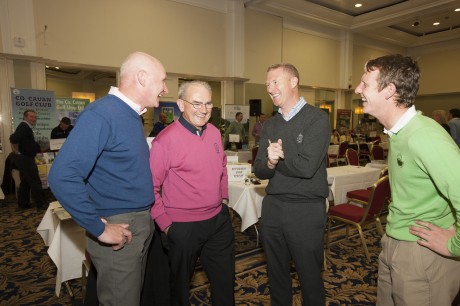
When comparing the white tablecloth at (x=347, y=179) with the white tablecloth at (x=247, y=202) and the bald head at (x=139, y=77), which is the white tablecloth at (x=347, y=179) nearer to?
the white tablecloth at (x=247, y=202)

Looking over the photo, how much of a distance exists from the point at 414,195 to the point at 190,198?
3.87ft

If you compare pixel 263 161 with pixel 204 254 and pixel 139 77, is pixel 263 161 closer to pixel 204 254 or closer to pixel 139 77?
pixel 204 254

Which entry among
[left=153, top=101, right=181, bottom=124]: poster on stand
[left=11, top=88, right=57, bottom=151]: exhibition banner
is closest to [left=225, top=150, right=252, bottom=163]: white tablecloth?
[left=153, top=101, right=181, bottom=124]: poster on stand

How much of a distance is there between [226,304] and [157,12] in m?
7.57

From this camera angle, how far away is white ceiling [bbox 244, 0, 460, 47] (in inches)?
354

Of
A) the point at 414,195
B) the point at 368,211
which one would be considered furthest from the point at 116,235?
the point at 368,211

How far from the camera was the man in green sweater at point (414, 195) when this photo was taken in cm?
112

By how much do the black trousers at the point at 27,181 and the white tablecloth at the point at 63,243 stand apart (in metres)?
3.37

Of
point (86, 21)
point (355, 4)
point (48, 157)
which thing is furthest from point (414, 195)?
point (355, 4)

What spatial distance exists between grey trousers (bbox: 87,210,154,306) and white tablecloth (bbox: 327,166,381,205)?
3.06m

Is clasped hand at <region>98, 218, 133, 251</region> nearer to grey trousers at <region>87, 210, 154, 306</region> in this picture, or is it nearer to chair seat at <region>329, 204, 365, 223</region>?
grey trousers at <region>87, 210, 154, 306</region>

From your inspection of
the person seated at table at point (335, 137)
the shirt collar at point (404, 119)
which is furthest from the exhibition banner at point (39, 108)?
the person seated at table at point (335, 137)

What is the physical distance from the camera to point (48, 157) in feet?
20.5

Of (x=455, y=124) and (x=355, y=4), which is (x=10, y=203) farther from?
(x=355, y=4)
